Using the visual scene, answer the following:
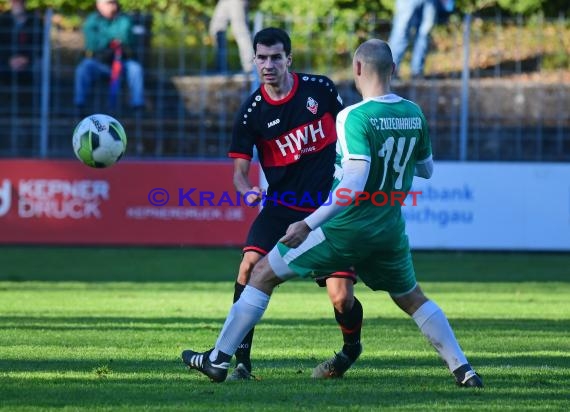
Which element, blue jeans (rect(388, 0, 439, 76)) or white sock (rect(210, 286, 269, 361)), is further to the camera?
blue jeans (rect(388, 0, 439, 76))

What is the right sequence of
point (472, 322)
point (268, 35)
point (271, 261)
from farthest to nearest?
point (472, 322)
point (268, 35)
point (271, 261)

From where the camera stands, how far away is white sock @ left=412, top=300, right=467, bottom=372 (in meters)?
7.39

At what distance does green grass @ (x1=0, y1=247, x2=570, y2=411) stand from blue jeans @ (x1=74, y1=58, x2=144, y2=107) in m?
3.64

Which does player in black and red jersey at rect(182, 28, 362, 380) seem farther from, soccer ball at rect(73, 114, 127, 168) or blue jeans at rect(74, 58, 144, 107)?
blue jeans at rect(74, 58, 144, 107)

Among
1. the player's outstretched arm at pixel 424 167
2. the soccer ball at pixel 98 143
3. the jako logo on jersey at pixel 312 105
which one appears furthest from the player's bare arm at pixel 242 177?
the soccer ball at pixel 98 143

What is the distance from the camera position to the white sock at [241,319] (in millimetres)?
7473

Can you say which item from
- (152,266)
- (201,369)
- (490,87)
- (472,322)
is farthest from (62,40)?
(201,369)

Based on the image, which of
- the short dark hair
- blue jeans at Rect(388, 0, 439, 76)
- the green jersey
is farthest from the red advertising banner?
the green jersey

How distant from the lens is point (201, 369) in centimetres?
754

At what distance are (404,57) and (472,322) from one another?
1066cm

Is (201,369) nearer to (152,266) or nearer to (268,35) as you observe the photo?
(268,35)

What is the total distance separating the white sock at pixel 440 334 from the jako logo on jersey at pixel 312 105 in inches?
68.0

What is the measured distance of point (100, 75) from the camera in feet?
68.6

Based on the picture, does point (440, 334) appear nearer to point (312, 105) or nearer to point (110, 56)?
point (312, 105)
